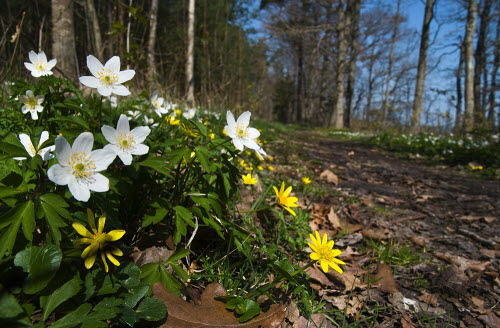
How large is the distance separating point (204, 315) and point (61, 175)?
2.21 feet

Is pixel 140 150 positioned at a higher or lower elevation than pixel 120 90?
lower

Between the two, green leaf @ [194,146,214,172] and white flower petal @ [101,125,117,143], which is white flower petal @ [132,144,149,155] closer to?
white flower petal @ [101,125,117,143]

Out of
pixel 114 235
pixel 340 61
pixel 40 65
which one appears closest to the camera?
pixel 114 235

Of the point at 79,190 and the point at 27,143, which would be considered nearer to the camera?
the point at 79,190

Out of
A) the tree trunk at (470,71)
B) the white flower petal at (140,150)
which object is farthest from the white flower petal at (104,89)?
the tree trunk at (470,71)

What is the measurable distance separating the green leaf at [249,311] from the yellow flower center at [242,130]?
63cm

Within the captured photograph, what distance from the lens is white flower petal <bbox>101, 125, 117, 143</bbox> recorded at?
2.95ft

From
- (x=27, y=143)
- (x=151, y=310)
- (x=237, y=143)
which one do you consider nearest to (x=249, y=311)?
(x=151, y=310)

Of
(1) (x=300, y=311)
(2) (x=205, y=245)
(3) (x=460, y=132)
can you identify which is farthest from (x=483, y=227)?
(3) (x=460, y=132)

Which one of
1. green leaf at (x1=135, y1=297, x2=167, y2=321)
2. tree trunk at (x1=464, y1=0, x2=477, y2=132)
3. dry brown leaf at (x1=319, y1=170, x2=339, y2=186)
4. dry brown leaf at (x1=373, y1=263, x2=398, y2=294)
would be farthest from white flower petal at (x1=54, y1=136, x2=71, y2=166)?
tree trunk at (x1=464, y1=0, x2=477, y2=132)

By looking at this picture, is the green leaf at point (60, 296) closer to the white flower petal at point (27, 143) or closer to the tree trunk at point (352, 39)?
the white flower petal at point (27, 143)

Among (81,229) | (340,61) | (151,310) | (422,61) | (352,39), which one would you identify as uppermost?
(352,39)

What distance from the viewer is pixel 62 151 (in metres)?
0.76

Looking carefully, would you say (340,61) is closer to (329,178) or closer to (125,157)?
(329,178)
